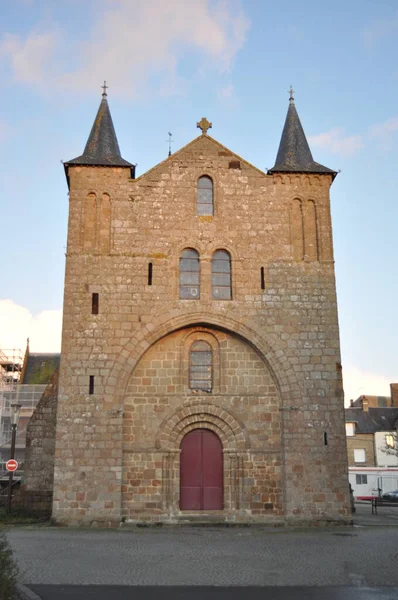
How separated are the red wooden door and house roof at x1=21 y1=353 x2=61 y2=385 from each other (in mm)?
17459

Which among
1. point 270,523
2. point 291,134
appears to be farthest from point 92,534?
point 291,134

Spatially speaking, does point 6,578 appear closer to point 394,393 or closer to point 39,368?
point 39,368

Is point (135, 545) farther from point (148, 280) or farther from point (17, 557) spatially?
point (148, 280)

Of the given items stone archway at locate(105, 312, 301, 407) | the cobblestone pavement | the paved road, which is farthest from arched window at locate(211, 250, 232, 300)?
the paved road

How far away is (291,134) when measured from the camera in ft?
74.9

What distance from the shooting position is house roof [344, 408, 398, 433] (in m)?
48.0

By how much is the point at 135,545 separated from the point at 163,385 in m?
Result: 5.99

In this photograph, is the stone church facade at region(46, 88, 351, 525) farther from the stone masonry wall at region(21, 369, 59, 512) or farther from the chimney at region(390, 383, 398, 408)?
the chimney at region(390, 383, 398, 408)

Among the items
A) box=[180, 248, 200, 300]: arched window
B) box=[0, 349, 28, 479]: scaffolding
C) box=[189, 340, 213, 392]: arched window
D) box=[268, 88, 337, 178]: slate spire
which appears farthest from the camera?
box=[0, 349, 28, 479]: scaffolding

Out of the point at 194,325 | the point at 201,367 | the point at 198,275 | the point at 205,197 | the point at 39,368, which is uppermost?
the point at 205,197

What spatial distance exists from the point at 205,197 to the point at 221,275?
2.82m

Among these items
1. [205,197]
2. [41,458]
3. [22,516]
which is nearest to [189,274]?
[205,197]

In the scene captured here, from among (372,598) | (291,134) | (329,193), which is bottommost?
(372,598)

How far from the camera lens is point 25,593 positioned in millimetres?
8953
